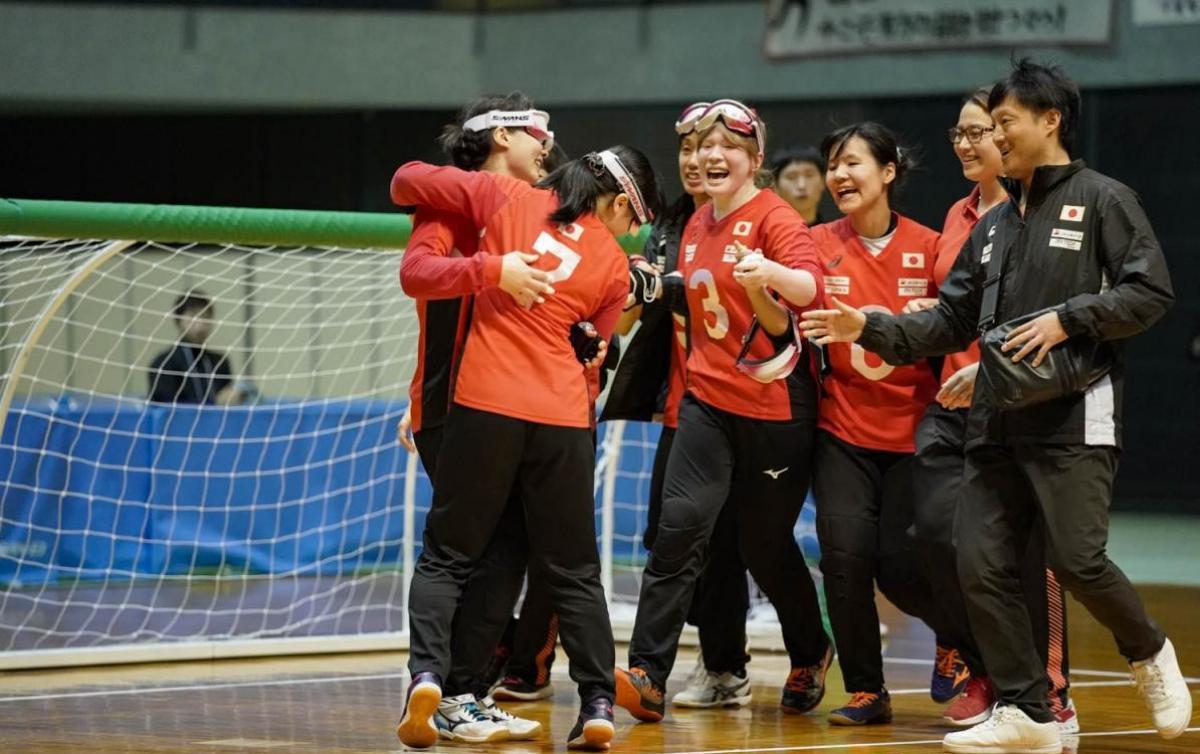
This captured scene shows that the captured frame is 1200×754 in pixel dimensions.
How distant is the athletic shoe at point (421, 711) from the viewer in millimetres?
4188

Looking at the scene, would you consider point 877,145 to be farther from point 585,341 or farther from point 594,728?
point 594,728

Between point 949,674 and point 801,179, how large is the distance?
2.15m

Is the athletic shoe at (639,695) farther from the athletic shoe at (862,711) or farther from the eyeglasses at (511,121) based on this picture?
the eyeglasses at (511,121)

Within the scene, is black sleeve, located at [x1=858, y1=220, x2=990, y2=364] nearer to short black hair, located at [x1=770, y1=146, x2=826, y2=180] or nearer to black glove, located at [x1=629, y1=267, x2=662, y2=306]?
black glove, located at [x1=629, y1=267, x2=662, y2=306]

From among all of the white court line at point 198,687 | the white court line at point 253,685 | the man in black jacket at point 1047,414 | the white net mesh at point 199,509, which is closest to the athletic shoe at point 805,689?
the white court line at point 253,685

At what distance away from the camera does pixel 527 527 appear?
14.8ft

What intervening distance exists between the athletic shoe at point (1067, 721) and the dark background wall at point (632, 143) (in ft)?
30.2

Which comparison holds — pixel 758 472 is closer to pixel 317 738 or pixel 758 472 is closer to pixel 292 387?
pixel 317 738

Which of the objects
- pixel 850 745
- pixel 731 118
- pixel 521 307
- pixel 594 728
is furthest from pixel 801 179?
pixel 594 728

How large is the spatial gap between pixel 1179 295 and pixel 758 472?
31.1 ft

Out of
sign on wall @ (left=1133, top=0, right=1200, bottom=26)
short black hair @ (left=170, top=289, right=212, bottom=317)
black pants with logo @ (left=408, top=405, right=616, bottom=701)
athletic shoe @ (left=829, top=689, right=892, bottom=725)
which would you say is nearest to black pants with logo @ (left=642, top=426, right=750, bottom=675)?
athletic shoe @ (left=829, top=689, right=892, bottom=725)

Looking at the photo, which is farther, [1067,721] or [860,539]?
[860,539]

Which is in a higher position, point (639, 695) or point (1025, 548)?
point (1025, 548)

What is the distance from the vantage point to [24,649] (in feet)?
21.9
